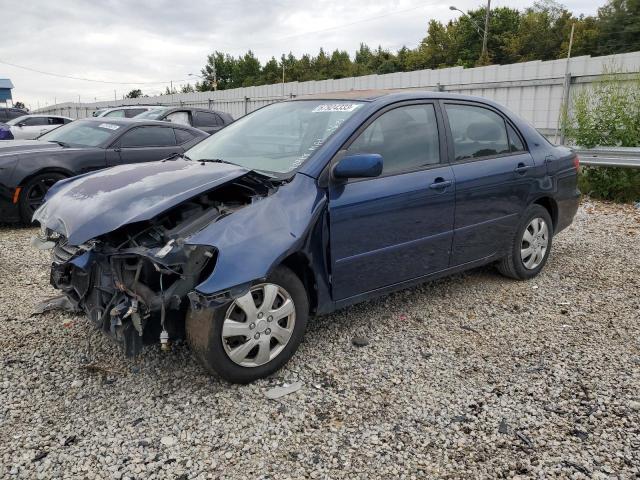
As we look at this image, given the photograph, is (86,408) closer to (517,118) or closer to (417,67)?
(517,118)

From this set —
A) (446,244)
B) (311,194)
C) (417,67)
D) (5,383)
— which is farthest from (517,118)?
(417,67)

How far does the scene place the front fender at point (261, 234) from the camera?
272cm

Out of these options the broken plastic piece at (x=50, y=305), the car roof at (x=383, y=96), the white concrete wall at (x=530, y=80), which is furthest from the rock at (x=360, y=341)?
the white concrete wall at (x=530, y=80)

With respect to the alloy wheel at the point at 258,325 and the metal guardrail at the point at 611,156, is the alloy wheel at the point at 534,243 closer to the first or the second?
the alloy wheel at the point at 258,325

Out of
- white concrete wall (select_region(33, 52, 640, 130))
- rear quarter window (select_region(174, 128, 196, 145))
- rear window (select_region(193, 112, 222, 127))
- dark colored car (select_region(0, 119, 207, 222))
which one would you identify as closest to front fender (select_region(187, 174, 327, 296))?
dark colored car (select_region(0, 119, 207, 222))

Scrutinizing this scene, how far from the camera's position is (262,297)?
9.80 ft

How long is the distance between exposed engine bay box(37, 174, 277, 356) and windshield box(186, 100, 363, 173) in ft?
1.58

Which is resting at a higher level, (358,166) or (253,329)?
(358,166)

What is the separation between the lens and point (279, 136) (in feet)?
12.7

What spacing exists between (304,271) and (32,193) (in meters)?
4.90

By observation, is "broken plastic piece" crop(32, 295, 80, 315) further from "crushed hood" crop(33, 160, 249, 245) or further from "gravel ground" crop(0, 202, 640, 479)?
"crushed hood" crop(33, 160, 249, 245)

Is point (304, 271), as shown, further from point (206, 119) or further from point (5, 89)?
point (5, 89)

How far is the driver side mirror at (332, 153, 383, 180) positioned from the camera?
3.19 metres

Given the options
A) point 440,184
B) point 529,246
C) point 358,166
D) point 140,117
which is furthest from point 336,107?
point 140,117
